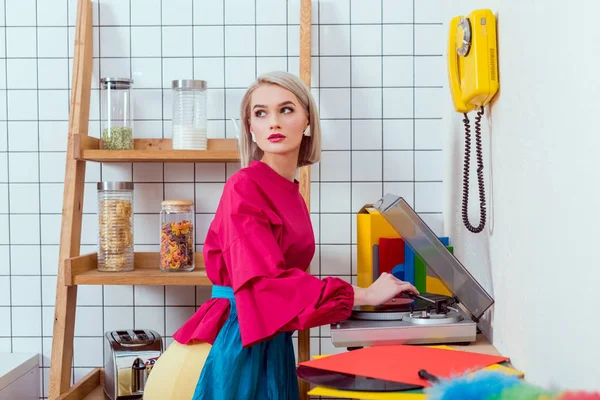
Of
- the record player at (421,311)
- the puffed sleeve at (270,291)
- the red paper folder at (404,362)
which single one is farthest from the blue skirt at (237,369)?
the red paper folder at (404,362)

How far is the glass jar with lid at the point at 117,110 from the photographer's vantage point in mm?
2301

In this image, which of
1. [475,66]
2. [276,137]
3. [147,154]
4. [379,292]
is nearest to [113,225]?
[147,154]

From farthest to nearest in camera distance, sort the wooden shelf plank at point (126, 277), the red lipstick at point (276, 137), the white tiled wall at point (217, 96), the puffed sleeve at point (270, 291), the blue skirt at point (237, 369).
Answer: the white tiled wall at point (217, 96), the wooden shelf plank at point (126, 277), the red lipstick at point (276, 137), the blue skirt at point (237, 369), the puffed sleeve at point (270, 291)

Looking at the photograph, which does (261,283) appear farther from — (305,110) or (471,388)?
(471,388)

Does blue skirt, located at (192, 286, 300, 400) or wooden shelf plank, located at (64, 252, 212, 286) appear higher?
wooden shelf plank, located at (64, 252, 212, 286)

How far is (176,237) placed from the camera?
2.25 metres

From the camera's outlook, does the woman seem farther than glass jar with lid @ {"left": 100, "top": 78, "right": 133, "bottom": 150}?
No

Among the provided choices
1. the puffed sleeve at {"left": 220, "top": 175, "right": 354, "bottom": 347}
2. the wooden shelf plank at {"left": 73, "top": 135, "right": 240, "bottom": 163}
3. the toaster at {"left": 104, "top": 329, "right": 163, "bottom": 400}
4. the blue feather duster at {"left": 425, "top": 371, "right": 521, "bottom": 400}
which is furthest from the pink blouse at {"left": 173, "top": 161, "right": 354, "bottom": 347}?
the blue feather duster at {"left": 425, "top": 371, "right": 521, "bottom": 400}

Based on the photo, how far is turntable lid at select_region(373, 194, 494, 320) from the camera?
1.64m

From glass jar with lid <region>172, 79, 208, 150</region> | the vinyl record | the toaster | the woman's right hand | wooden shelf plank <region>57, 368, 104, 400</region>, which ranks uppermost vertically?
glass jar with lid <region>172, 79, 208, 150</region>

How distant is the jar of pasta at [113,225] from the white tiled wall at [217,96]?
212mm

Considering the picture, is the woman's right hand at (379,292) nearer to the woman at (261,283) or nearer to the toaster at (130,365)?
the woman at (261,283)

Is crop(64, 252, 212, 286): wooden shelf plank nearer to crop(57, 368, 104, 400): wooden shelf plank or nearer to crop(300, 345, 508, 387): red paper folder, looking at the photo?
crop(57, 368, 104, 400): wooden shelf plank

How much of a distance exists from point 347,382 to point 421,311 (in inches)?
21.0
